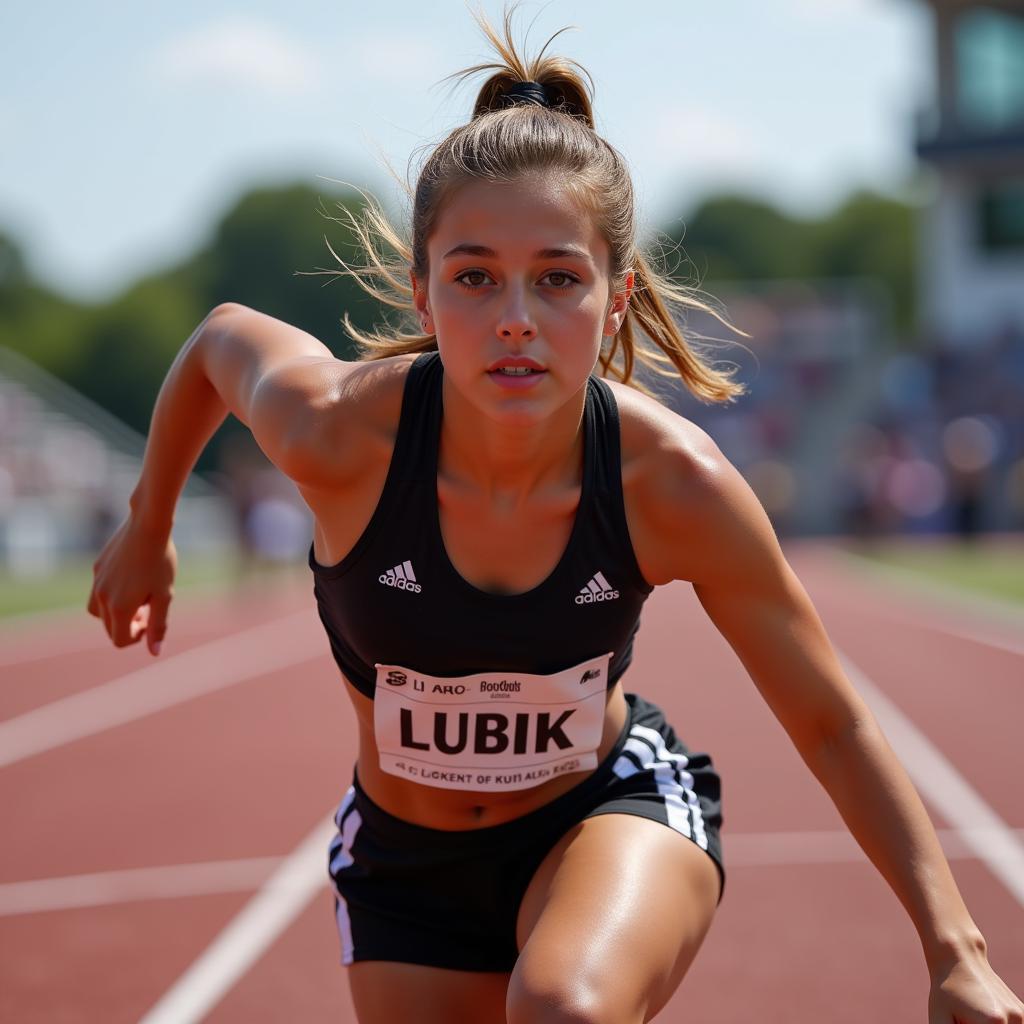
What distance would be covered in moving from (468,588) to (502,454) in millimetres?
260

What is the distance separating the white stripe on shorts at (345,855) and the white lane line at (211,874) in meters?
2.39

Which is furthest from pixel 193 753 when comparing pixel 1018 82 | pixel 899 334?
pixel 899 334

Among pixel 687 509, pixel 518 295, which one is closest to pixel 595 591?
pixel 687 509

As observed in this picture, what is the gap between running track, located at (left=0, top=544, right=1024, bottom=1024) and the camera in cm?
425

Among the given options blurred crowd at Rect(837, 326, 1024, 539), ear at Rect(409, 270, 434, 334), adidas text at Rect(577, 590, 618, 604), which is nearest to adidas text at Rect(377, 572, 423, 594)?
adidas text at Rect(577, 590, 618, 604)

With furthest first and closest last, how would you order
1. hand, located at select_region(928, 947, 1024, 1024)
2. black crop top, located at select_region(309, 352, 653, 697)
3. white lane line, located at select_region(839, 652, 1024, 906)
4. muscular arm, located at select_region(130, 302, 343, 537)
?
white lane line, located at select_region(839, 652, 1024, 906)
muscular arm, located at select_region(130, 302, 343, 537)
black crop top, located at select_region(309, 352, 653, 697)
hand, located at select_region(928, 947, 1024, 1024)

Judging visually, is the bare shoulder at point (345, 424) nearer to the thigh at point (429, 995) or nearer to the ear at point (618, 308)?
the ear at point (618, 308)

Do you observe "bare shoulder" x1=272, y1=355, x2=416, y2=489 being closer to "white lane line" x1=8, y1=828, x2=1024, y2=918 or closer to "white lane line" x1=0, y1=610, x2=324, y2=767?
"white lane line" x1=8, y1=828, x2=1024, y2=918

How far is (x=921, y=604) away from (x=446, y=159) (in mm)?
13165

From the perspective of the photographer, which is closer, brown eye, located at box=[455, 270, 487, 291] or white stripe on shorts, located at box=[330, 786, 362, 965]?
brown eye, located at box=[455, 270, 487, 291]

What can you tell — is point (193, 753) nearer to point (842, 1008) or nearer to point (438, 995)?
point (842, 1008)

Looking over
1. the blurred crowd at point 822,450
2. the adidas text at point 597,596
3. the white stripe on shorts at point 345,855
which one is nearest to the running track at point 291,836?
the white stripe on shorts at point 345,855

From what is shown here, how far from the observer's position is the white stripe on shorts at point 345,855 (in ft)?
9.58

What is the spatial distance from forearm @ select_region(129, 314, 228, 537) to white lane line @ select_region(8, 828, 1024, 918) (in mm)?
2442
